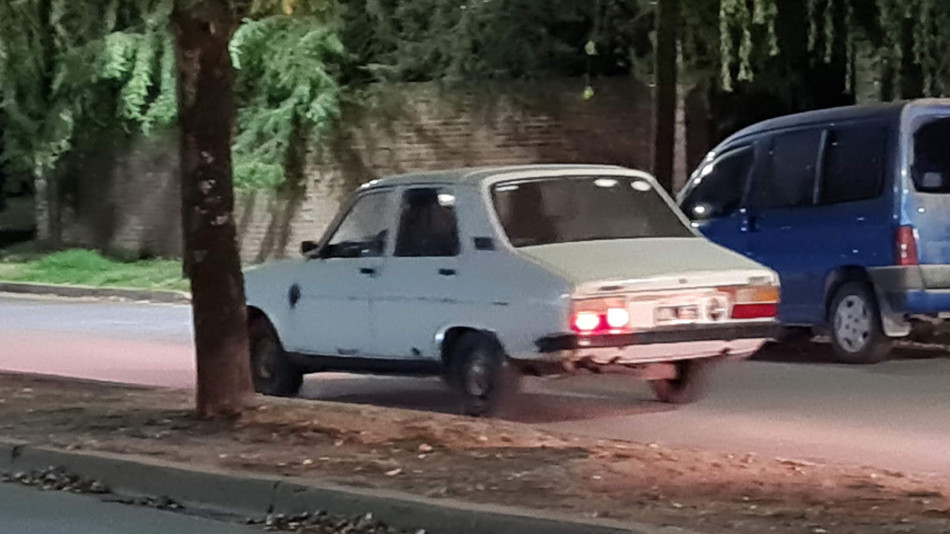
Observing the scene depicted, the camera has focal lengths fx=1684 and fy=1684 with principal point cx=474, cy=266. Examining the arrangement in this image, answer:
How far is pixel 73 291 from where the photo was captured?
26141mm

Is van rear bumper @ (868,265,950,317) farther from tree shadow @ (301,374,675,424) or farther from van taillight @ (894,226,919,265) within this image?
tree shadow @ (301,374,675,424)

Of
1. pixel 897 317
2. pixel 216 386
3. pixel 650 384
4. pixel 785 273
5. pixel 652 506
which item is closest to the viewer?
pixel 652 506

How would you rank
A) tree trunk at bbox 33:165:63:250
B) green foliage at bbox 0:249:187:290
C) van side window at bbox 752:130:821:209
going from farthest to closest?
tree trunk at bbox 33:165:63:250 < green foliage at bbox 0:249:187:290 < van side window at bbox 752:130:821:209

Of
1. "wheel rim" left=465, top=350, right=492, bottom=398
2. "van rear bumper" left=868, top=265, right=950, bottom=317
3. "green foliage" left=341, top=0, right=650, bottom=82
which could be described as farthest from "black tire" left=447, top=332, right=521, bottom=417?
"green foliage" left=341, top=0, right=650, bottom=82

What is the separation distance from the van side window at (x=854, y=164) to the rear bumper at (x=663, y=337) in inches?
138

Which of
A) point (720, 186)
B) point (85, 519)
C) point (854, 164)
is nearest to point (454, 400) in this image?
point (854, 164)

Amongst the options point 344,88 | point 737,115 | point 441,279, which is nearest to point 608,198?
point 441,279

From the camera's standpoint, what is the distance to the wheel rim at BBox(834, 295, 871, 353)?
47.2 feet

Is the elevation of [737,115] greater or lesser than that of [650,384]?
greater

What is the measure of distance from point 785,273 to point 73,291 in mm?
14248

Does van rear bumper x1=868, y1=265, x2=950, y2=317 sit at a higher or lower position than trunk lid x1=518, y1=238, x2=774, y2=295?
lower

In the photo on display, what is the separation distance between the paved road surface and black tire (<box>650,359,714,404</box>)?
439 centimetres

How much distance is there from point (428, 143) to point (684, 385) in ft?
45.0

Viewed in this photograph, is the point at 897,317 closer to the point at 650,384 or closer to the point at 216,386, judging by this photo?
the point at 650,384
